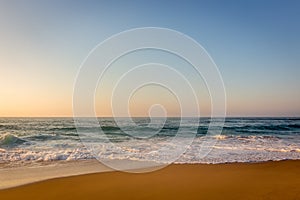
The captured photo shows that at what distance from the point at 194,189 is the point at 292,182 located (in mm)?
2991

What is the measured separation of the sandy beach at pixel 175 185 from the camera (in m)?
7.23

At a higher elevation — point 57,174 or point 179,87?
point 179,87

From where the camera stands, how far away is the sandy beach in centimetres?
723

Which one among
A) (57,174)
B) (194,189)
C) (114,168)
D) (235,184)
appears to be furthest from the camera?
(114,168)

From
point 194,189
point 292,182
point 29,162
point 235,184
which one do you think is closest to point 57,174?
point 29,162

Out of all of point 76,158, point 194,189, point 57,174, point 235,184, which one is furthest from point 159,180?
point 76,158

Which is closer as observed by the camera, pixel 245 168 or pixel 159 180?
pixel 159 180

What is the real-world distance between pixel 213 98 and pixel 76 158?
5994 mm

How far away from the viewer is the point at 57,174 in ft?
31.1

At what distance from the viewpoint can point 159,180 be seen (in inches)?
344

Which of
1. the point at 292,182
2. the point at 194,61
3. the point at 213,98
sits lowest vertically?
the point at 292,182

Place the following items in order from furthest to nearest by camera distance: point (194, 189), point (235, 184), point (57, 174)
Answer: point (57, 174) < point (235, 184) < point (194, 189)

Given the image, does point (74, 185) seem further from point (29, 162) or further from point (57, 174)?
point (29, 162)

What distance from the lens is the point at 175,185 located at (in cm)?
821
